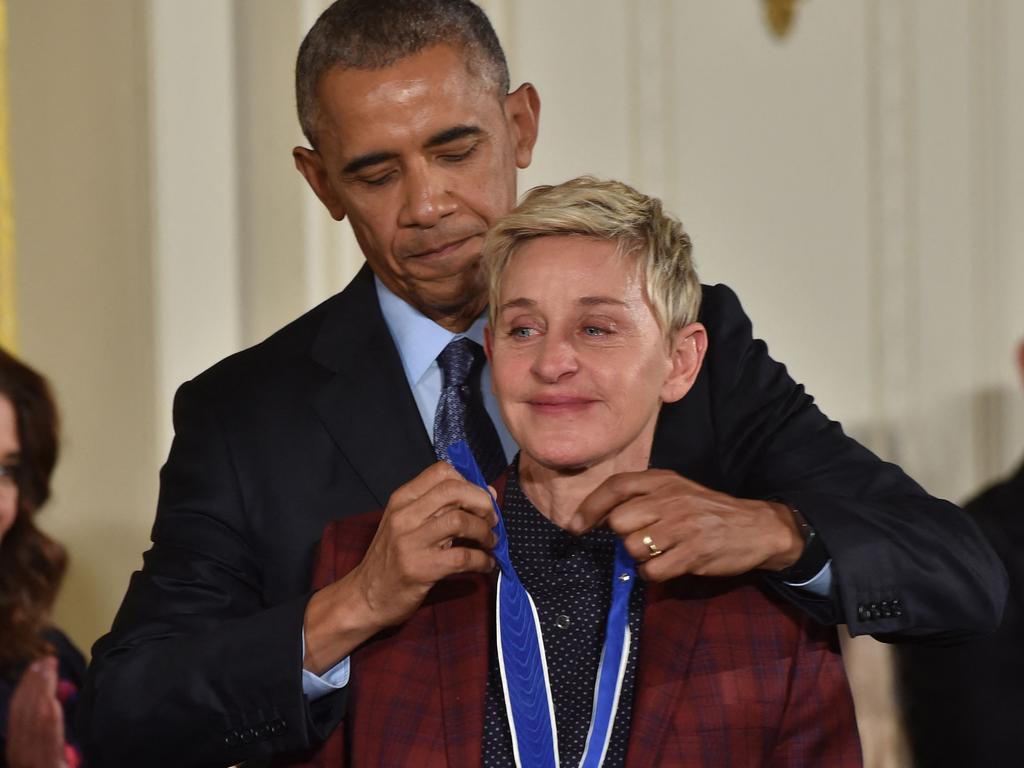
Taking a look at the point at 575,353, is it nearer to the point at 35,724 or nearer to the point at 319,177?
the point at 319,177

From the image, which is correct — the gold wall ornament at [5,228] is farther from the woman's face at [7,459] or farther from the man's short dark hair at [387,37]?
the man's short dark hair at [387,37]

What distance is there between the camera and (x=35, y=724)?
3.07 meters

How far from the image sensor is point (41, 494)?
335 centimetres

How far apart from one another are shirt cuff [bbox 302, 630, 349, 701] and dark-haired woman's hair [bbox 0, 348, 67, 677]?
1.41 metres

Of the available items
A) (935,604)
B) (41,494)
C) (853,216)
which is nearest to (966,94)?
(853,216)


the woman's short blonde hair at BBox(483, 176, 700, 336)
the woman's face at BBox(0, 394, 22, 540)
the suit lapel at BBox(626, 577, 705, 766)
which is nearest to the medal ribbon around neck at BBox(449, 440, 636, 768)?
the suit lapel at BBox(626, 577, 705, 766)

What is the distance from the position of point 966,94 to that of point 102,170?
221cm

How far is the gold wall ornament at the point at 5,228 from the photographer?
12.5 ft

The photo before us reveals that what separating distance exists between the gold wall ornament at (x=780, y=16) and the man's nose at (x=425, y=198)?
2.30 metres

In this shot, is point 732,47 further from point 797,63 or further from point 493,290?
point 493,290

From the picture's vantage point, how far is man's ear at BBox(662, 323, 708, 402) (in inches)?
80.8

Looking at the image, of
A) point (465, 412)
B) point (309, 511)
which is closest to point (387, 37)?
point (465, 412)

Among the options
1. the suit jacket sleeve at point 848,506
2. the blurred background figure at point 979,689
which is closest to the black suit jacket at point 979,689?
the blurred background figure at point 979,689

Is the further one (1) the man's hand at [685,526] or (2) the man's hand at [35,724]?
(2) the man's hand at [35,724]
